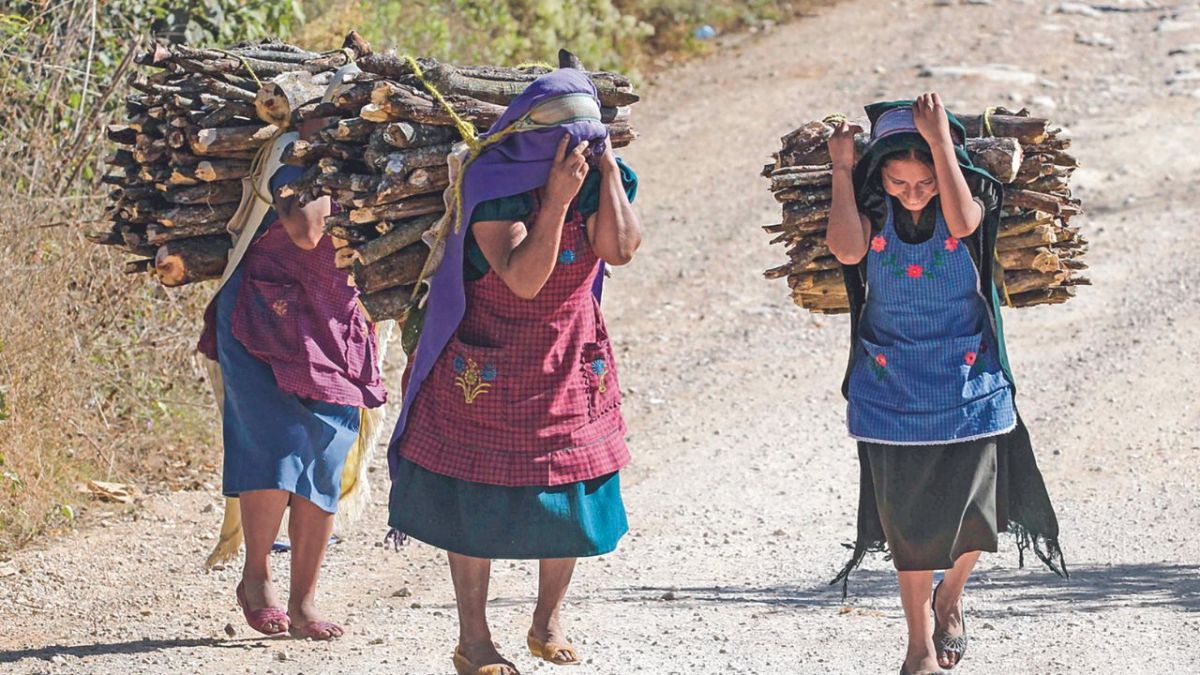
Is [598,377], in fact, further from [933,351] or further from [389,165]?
[933,351]

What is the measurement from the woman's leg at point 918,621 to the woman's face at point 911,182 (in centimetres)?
107

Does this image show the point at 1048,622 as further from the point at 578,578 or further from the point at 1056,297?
the point at 578,578

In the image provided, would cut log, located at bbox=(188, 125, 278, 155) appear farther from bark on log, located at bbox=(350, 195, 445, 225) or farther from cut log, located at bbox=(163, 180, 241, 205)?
bark on log, located at bbox=(350, 195, 445, 225)

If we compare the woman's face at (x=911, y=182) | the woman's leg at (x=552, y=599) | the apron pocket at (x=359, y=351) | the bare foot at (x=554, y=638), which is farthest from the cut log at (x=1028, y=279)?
the apron pocket at (x=359, y=351)

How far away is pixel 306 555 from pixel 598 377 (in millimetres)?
1412

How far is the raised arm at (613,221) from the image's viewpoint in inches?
173

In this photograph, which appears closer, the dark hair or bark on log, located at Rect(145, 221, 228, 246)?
the dark hair

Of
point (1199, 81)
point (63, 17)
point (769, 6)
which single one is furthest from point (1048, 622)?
point (769, 6)

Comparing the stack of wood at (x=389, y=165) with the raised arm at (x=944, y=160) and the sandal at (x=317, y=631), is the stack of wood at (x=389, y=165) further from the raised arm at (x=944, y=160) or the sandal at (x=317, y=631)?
the sandal at (x=317, y=631)

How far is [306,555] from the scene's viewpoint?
5379 millimetres

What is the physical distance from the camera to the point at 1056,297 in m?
5.24

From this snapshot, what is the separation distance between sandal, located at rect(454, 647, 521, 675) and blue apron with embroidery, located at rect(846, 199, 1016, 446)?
1245mm

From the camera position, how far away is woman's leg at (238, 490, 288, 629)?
5.33 meters

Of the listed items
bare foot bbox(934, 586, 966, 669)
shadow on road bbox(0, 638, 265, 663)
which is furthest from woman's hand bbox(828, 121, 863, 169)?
shadow on road bbox(0, 638, 265, 663)
